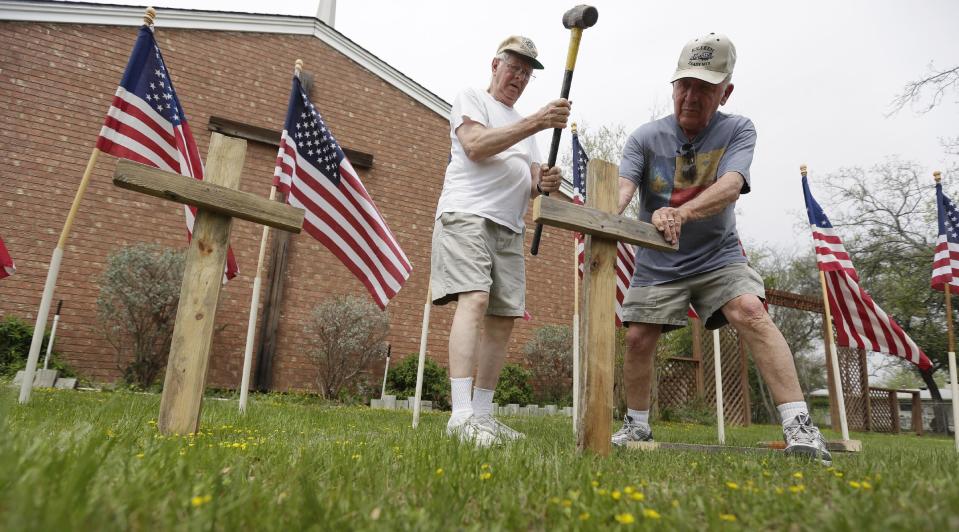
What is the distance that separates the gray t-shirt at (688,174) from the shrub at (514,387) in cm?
670

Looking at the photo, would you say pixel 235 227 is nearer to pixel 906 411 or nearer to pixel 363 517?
pixel 363 517

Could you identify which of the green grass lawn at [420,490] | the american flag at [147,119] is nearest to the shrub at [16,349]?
the american flag at [147,119]

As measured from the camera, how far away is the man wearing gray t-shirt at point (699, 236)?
2.77m

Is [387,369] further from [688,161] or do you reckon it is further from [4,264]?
[688,161]

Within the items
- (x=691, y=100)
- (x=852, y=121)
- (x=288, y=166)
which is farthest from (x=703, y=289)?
(x=852, y=121)

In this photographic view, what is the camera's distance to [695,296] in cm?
317

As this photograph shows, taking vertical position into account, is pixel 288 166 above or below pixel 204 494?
above

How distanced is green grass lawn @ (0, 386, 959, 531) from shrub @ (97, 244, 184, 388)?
6.58 meters

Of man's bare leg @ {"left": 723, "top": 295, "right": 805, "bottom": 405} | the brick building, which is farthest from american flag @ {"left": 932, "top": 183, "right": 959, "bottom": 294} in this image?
the brick building

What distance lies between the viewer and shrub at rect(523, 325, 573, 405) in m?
10.5

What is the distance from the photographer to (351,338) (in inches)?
347

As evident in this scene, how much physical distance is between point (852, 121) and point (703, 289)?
50764 millimetres

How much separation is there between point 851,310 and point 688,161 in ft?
10.2

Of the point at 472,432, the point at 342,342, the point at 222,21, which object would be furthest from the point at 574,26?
the point at 222,21
